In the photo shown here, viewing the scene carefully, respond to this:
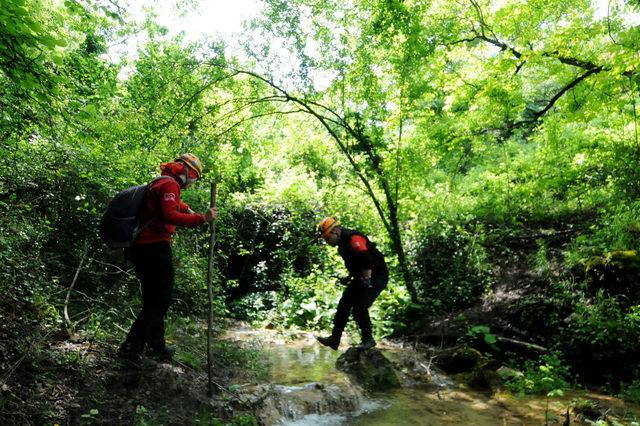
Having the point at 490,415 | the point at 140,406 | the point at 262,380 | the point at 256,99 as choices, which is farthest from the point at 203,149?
the point at 490,415

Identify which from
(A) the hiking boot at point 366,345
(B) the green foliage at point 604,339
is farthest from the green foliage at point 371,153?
(A) the hiking boot at point 366,345

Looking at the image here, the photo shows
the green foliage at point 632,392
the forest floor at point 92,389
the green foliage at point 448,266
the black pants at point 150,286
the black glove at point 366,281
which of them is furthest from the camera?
the green foliage at point 448,266

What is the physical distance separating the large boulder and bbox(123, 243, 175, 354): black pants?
281cm

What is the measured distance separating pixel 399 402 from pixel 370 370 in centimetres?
71

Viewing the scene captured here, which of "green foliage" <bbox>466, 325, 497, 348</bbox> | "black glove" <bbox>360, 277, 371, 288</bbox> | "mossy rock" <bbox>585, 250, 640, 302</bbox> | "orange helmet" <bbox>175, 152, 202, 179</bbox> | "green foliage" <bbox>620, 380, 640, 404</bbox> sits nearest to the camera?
"orange helmet" <bbox>175, 152, 202, 179</bbox>

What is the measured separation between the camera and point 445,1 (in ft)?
31.6

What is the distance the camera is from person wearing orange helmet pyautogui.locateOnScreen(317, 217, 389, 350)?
232 inches

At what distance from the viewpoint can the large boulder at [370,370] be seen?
224 inches

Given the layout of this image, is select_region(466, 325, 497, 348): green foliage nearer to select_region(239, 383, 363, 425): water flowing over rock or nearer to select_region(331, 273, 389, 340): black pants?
select_region(331, 273, 389, 340): black pants

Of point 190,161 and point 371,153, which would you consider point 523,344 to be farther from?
point 190,161

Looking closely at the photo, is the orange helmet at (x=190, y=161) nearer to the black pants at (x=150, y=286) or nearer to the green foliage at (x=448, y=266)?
the black pants at (x=150, y=286)

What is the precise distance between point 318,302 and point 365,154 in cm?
388

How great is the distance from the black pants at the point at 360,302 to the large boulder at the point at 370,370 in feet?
0.90

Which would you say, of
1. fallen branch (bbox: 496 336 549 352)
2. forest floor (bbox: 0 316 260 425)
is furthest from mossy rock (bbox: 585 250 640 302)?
forest floor (bbox: 0 316 260 425)
